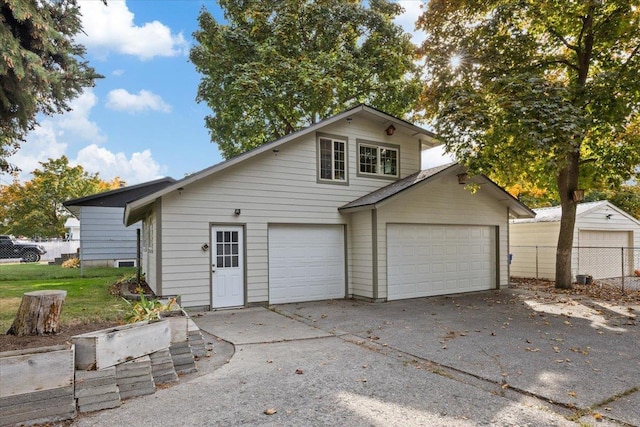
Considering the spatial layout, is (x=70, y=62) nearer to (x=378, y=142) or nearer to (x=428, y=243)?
(x=378, y=142)

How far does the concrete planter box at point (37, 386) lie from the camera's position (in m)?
3.38

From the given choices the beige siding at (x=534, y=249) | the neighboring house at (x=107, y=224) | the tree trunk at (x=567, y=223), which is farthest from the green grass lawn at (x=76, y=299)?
the beige siding at (x=534, y=249)

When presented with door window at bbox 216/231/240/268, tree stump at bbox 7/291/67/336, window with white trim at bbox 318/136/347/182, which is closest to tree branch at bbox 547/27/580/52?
window with white trim at bbox 318/136/347/182

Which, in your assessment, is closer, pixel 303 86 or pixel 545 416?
pixel 545 416

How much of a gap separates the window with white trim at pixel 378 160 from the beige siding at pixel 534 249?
7.47m

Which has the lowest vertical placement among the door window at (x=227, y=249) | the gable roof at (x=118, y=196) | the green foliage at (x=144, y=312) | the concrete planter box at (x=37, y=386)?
the concrete planter box at (x=37, y=386)

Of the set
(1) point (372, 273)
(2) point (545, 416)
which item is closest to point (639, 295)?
(1) point (372, 273)

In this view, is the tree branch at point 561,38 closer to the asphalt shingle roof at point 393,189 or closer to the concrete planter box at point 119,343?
the asphalt shingle roof at point 393,189

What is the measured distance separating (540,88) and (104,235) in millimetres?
16869

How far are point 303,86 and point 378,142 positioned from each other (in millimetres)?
6257

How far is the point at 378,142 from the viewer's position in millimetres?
11336

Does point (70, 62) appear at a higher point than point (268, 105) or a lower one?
lower

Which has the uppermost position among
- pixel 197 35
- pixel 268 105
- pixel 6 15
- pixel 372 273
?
pixel 197 35

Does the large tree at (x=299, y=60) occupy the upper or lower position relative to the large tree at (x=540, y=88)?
upper
